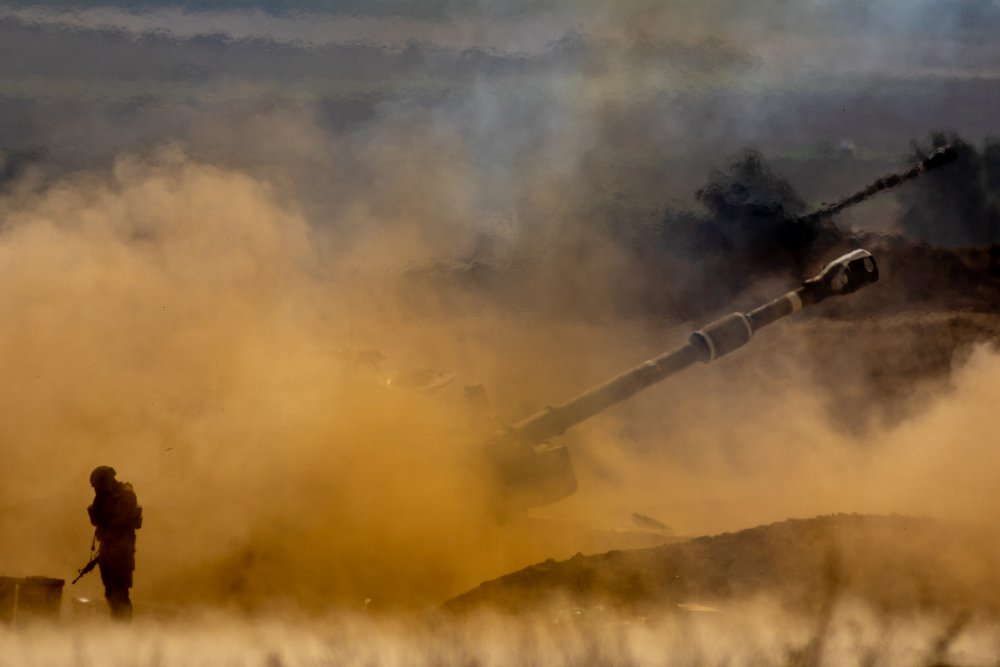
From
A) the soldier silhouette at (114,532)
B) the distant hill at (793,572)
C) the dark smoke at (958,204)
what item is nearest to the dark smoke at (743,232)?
the dark smoke at (958,204)

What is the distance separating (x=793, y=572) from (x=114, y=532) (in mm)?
5225

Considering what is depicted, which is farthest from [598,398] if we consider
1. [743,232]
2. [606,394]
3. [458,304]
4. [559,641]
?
[743,232]

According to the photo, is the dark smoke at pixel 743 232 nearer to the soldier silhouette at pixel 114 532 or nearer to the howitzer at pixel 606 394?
the howitzer at pixel 606 394

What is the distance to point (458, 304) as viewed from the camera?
16609 millimetres

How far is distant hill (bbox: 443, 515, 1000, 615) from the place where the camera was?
849 centimetres

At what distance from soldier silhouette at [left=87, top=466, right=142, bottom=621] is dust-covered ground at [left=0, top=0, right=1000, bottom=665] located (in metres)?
0.36

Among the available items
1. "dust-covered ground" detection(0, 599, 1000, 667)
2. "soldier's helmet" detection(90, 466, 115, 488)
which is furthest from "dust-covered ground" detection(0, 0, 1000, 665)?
"soldier's helmet" detection(90, 466, 115, 488)

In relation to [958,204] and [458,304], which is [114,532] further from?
[958,204]

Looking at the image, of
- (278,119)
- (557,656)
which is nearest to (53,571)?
(557,656)

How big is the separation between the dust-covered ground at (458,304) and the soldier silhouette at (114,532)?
0.36m

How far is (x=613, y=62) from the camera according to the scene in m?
15.2

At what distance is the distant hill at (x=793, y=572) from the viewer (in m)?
8.49

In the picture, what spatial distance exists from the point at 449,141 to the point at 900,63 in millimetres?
6846

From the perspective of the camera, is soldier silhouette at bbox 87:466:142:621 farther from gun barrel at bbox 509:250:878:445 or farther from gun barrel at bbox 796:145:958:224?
gun barrel at bbox 796:145:958:224
